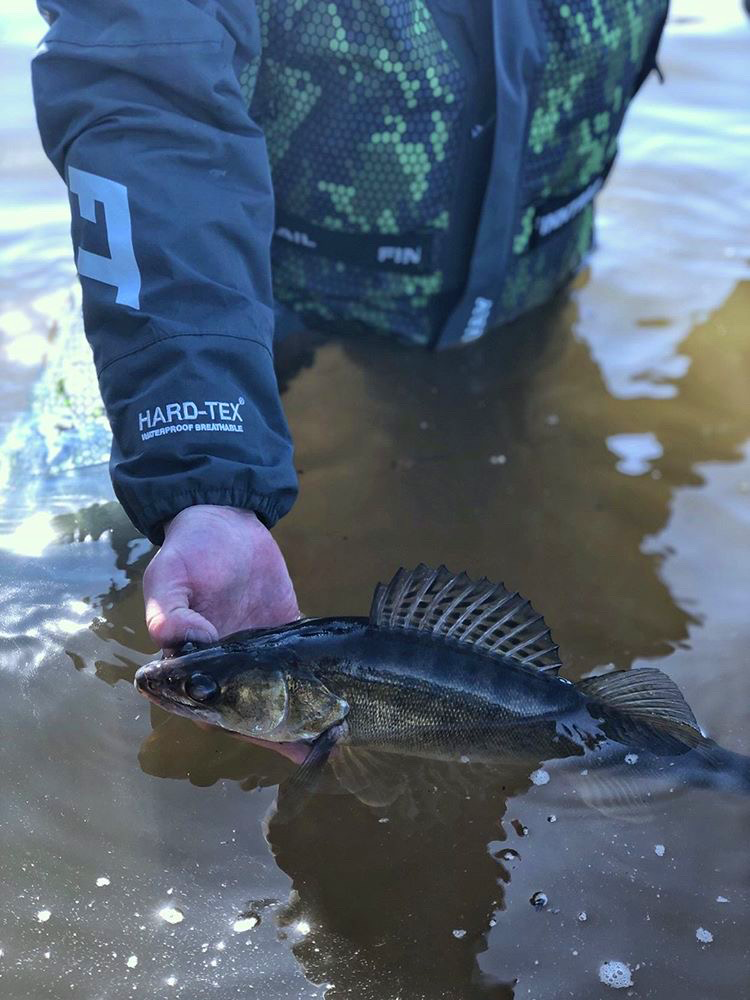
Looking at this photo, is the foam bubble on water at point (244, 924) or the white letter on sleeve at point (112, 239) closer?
the foam bubble on water at point (244, 924)

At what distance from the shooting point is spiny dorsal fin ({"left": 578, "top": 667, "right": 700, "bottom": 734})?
2582 mm

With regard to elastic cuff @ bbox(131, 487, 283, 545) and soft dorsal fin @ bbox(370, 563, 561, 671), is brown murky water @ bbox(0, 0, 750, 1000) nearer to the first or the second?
soft dorsal fin @ bbox(370, 563, 561, 671)

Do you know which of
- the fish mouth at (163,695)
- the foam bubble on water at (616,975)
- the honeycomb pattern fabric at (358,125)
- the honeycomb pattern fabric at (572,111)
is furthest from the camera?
the honeycomb pattern fabric at (572,111)

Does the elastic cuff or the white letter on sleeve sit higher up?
the white letter on sleeve

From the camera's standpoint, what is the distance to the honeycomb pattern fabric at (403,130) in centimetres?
330

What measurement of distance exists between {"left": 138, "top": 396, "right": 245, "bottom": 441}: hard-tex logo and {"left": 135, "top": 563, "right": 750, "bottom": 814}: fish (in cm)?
48

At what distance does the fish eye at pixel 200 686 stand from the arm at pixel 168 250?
35 centimetres

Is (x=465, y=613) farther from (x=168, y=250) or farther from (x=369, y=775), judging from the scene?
(x=168, y=250)

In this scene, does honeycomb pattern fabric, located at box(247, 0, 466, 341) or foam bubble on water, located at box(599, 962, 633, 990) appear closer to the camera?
foam bubble on water, located at box(599, 962, 633, 990)

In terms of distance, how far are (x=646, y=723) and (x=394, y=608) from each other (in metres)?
0.67

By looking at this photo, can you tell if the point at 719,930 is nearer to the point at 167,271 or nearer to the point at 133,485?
the point at 133,485

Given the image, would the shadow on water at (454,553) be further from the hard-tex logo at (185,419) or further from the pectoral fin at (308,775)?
the hard-tex logo at (185,419)

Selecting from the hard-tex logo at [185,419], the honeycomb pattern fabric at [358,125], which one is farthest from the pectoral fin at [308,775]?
the honeycomb pattern fabric at [358,125]

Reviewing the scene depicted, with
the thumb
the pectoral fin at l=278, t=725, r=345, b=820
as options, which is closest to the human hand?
the thumb
